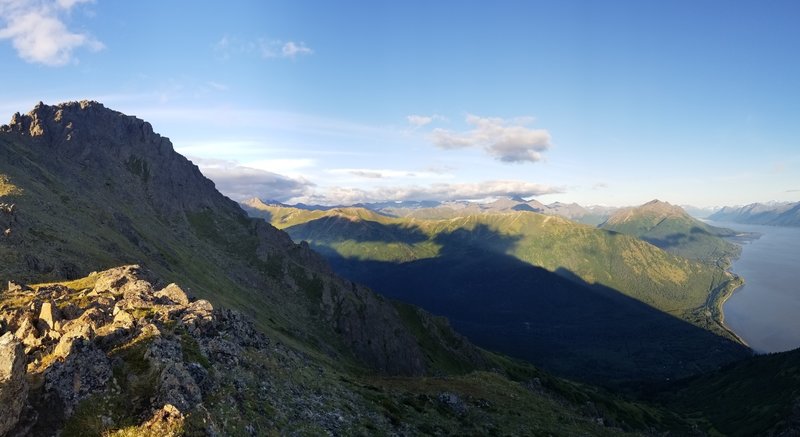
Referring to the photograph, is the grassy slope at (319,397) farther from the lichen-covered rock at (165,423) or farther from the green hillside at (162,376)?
the lichen-covered rock at (165,423)

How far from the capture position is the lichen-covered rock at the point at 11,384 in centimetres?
2256

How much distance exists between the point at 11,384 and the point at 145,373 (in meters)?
7.20

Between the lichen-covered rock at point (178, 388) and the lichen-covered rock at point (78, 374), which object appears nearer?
the lichen-covered rock at point (78, 374)

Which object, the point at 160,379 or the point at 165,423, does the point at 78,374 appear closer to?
the point at 160,379

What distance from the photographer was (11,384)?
76.0 ft

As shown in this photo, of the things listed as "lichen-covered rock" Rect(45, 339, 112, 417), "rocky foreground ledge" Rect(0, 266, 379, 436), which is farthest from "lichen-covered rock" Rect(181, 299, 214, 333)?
"lichen-covered rock" Rect(45, 339, 112, 417)

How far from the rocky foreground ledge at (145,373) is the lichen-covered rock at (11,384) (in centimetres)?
5

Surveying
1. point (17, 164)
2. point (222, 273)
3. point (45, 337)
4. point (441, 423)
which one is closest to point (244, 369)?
point (45, 337)

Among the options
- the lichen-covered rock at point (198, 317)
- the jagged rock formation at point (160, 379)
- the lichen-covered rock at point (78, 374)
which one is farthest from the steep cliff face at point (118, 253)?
the lichen-covered rock at point (78, 374)

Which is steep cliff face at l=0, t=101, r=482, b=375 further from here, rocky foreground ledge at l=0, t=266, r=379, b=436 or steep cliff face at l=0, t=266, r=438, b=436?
steep cliff face at l=0, t=266, r=438, b=436

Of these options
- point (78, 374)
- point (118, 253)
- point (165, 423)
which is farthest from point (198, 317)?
point (118, 253)

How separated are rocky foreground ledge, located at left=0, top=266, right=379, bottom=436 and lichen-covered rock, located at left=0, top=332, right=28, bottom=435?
0.05 m

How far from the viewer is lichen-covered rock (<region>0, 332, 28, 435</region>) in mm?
22562

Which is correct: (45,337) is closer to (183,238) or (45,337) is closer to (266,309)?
(266,309)
